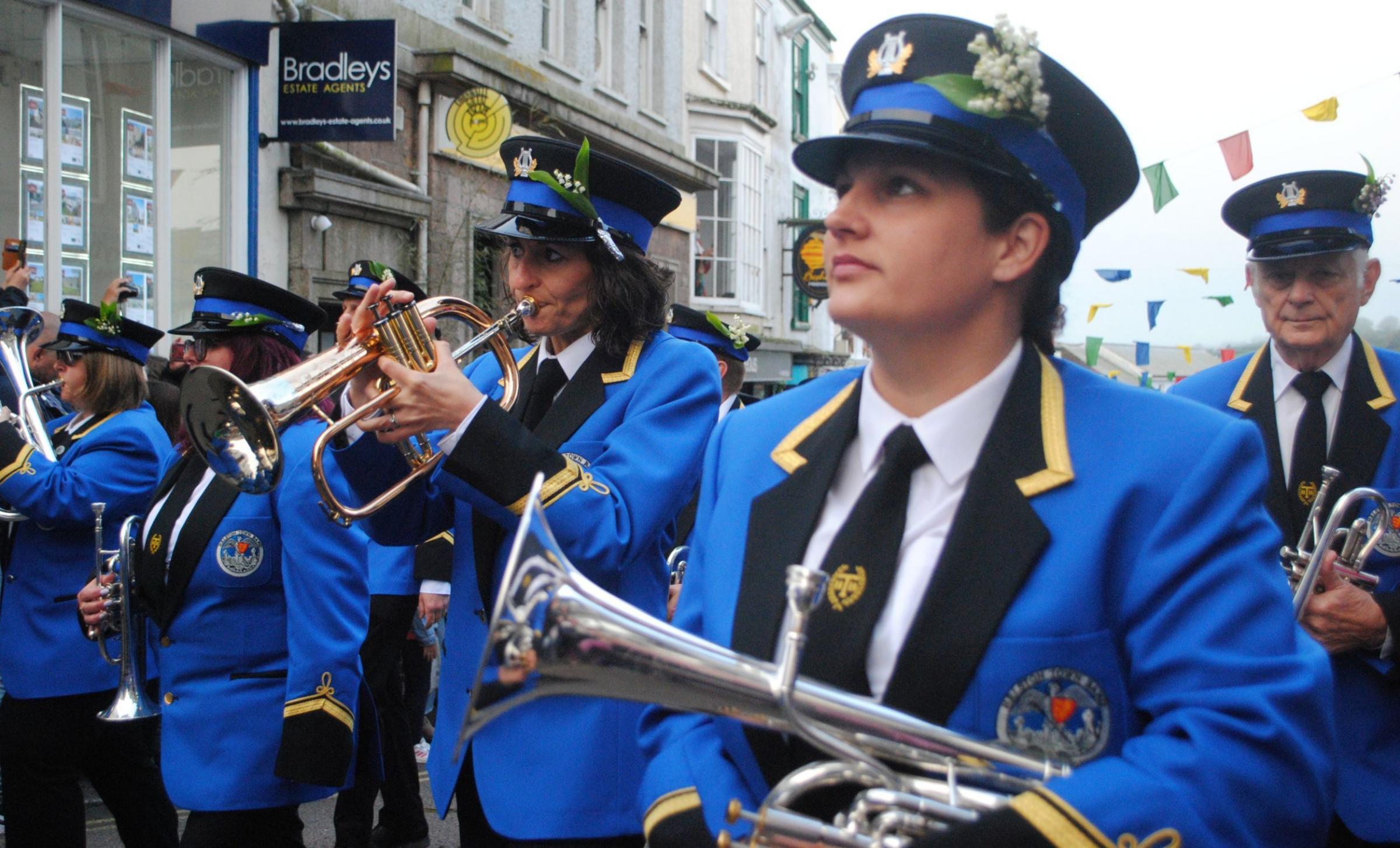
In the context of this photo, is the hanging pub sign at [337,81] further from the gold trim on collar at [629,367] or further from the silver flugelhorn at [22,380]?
the gold trim on collar at [629,367]

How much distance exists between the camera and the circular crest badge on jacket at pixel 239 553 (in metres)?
3.55

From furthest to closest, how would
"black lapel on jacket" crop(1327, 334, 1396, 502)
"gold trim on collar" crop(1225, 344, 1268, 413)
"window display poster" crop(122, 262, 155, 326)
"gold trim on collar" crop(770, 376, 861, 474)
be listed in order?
"window display poster" crop(122, 262, 155, 326) → "gold trim on collar" crop(1225, 344, 1268, 413) → "black lapel on jacket" crop(1327, 334, 1396, 502) → "gold trim on collar" crop(770, 376, 861, 474)

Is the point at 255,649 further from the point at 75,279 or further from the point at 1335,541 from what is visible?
the point at 75,279

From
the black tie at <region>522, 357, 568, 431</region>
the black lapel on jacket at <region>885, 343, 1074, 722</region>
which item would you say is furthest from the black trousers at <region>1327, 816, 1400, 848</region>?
the black tie at <region>522, 357, 568, 431</region>

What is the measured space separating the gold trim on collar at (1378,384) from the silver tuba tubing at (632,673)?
207 centimetres

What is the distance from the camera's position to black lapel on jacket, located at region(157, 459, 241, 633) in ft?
11.7

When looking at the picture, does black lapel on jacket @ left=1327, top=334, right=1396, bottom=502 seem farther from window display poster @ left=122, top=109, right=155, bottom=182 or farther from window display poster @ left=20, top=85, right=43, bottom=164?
window display poster @ left=122, top=109, right=155, bottom=182

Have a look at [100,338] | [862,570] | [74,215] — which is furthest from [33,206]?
[862,570]

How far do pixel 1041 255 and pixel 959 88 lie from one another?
0.96ft

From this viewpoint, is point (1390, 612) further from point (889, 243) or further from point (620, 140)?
point (620, 140)

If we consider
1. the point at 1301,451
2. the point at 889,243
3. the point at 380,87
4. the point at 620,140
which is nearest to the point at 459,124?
the point at 380,87

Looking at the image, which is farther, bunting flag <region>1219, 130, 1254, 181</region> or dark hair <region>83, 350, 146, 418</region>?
bunting flag <region>1219, 130, 1254, 181</region>

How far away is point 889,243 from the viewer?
1.83 meters

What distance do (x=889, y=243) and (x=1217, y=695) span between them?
2.52ft
